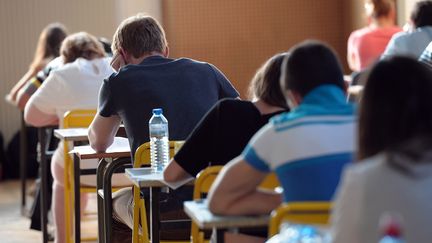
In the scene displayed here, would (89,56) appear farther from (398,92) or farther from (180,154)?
(398,92)

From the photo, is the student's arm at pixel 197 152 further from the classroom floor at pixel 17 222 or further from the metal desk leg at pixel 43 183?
the classroom floor at pixel 17 222

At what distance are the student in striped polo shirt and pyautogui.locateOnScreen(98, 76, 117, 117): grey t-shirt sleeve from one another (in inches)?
66.5

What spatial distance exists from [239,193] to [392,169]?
0.77 meters

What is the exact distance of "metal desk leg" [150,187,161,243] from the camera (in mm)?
3510

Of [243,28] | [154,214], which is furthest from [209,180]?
[243,28]

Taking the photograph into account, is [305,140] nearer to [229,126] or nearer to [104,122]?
[229,126]

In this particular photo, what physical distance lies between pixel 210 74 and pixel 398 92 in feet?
7.69

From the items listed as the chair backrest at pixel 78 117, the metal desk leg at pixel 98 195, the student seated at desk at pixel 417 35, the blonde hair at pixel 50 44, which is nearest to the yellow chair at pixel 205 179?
the metal desk leg at pixel 98 195

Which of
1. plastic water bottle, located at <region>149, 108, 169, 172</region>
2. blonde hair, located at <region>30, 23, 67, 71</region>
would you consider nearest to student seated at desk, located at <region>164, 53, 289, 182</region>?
plastic water bottle, located at <region>149, 108, 169, 172</region>

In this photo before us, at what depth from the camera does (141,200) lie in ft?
13.1

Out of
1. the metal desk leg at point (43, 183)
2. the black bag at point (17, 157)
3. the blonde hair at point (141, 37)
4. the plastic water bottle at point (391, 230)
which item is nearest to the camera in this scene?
the plastic water bottle at point (391, 230)

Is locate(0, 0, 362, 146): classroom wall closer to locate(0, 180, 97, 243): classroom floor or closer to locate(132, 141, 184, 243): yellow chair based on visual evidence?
locate(0, 180, 97, 243): classroom floor

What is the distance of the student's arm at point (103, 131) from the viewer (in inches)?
170

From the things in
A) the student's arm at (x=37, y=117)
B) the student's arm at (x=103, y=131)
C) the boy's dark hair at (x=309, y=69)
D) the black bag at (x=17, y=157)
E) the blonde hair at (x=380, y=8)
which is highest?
the boy's dark hair at (x=309, y=69)
